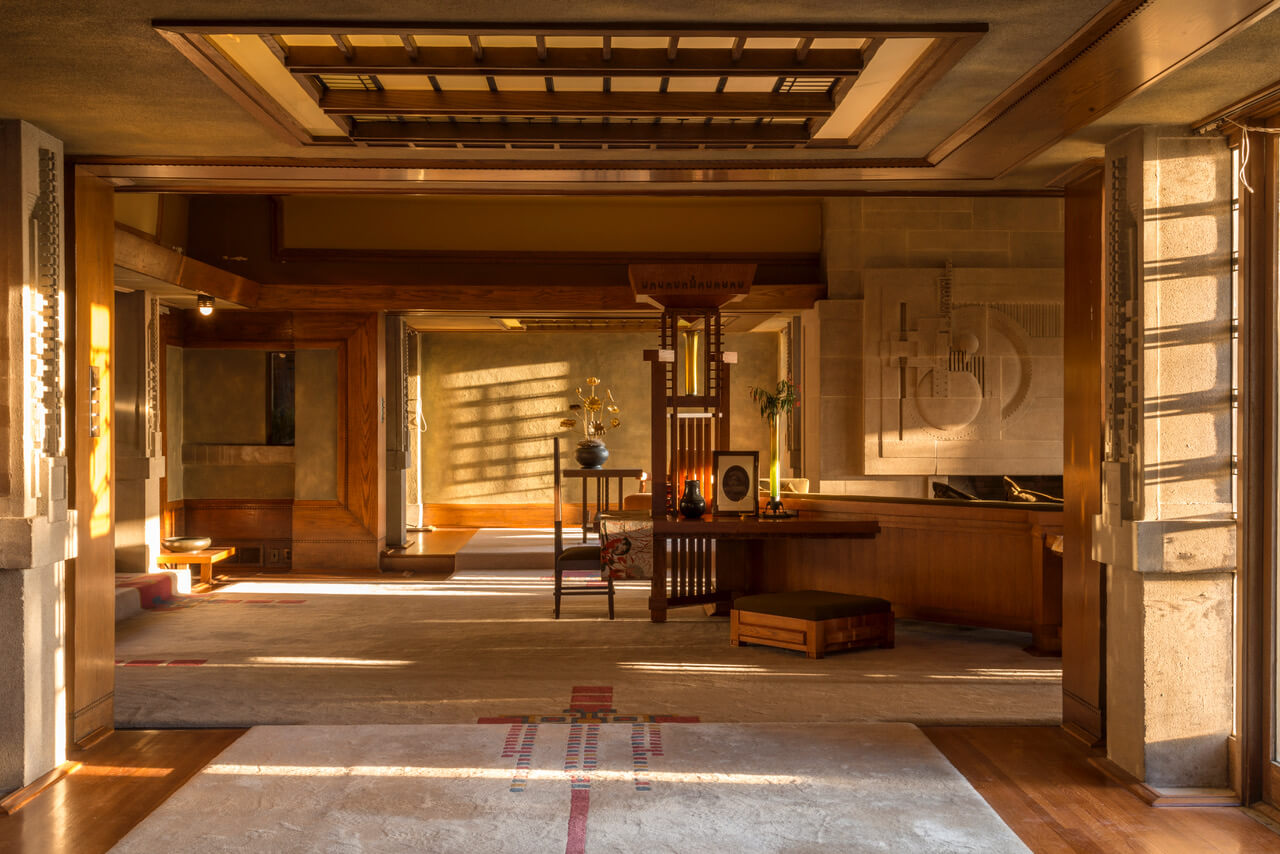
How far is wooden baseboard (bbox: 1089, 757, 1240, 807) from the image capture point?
405 centimetres

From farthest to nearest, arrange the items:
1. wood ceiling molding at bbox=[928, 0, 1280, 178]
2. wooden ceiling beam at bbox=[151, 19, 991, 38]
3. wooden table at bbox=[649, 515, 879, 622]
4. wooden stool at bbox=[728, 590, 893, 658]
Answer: wooden table at bbox=[649, 515, 879, 622]
wooden stool at bbox=[728, 590, 893, 658]
wooden ceiling beam at bbox=[151, 19, 991, 38]
wood ceiling molding at bbox=[928, 0, 1280, 178]

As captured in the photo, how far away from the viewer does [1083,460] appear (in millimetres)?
4824

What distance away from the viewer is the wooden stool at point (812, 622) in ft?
21.9

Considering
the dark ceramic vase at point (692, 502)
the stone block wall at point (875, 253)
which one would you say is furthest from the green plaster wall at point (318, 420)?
the stone block wall at point (875, 253)

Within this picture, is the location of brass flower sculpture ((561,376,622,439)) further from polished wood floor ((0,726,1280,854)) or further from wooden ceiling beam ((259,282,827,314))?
polished wood floor ((0,726,1280,854))

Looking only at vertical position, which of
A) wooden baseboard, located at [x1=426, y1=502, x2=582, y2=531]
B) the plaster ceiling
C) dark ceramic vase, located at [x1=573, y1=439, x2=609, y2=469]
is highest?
the plaster ceiling

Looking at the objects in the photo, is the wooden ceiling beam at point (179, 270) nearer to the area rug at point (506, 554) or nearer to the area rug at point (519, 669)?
the area rug at point (519, 669)

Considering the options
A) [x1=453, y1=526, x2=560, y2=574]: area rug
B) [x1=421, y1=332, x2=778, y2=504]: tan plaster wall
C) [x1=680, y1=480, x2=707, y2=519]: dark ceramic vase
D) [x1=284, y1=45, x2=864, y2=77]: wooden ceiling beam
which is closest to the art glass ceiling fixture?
[x1=284, y1=45, x2=864, y2=77]: wooden ceiling beam

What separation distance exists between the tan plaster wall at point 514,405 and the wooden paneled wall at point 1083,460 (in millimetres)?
9497

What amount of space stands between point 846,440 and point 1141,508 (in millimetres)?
6171

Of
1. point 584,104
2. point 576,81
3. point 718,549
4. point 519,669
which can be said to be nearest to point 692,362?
point 718,549

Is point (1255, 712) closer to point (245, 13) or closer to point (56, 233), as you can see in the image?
point (245, 13)

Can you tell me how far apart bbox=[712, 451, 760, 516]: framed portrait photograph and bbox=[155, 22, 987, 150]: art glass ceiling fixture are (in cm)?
341

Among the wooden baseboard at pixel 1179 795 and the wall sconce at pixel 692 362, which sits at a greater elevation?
the wall sconce at pixel 692 362
